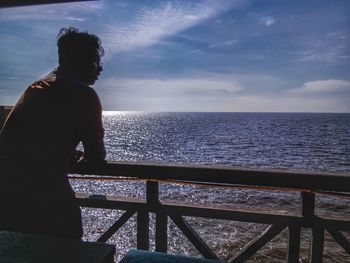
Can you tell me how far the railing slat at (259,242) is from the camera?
7.44 ft

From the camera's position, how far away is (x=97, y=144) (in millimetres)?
1812

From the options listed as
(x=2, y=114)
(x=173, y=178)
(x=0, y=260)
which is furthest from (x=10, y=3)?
(x=0, y=260)

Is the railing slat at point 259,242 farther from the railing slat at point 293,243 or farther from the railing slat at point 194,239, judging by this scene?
the railing slat at point 194,239

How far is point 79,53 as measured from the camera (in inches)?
73.4

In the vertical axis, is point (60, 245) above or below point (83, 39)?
below

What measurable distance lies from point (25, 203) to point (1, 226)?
238 millimetres

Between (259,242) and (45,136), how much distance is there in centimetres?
180

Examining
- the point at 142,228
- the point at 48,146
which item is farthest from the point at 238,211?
the point at 48,146

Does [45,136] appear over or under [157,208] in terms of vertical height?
over

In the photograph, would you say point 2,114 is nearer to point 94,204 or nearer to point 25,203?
point 94,204

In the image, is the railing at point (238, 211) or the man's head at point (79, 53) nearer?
the man's head at point (79, 53)

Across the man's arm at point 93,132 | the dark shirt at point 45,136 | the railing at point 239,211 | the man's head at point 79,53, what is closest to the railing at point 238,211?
the railing at point 239,211

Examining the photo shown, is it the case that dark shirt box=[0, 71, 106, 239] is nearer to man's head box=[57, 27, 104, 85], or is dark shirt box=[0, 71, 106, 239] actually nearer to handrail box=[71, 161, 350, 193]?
man's head box=[57, 27, 104, 85]

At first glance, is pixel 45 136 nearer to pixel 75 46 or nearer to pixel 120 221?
pixel 75 46
